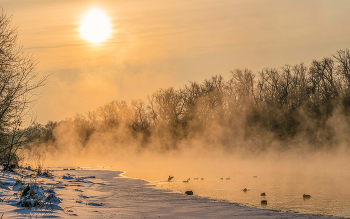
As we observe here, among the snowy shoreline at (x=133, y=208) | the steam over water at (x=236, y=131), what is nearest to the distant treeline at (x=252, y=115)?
the steam over water at (x=236, y=131)

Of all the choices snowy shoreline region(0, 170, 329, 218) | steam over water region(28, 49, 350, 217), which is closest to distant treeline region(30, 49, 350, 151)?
steam over water region(28, 49, 350, 217)

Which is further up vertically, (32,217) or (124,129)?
(124,129)

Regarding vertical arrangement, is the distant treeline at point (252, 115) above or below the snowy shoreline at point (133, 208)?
above

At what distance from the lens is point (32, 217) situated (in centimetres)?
736

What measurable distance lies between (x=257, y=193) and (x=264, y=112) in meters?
35.7

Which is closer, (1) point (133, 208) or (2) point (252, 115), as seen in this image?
(1) point (133, 208)

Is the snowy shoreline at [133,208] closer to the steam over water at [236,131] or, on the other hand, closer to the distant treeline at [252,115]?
the steam over water at [236,131]

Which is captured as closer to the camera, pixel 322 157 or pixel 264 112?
pixel 322 157

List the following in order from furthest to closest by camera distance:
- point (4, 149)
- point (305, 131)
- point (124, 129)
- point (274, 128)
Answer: point (124, 129) → point (274, 128) → point (305, 131) → point (4, 149)

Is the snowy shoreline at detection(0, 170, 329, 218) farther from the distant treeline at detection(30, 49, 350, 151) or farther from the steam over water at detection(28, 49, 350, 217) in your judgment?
the distant treeline at detection(30, 49, 350, 151)

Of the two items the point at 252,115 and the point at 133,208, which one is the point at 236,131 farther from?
the point at 133,208

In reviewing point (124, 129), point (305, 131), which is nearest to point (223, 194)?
point (305, 131)

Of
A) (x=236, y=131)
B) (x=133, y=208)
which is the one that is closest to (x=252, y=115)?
(x=236, y=131)

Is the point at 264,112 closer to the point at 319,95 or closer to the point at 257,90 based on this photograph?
the point at 257,90
